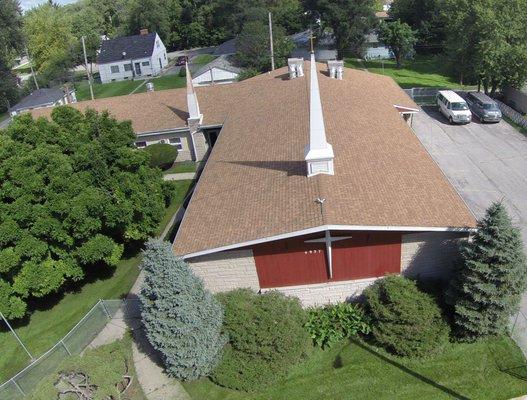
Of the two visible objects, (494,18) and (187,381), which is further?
(494,18)

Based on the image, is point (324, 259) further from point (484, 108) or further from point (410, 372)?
point (484, 108)

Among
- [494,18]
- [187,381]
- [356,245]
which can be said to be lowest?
[187,381]

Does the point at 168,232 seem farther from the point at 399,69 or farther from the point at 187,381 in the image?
the point at 399,69

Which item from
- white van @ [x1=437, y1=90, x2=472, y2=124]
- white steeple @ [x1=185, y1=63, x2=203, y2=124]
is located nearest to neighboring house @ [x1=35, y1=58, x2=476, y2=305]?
white steeple @ [x1=185, y1=63, x2=203, y2=124]

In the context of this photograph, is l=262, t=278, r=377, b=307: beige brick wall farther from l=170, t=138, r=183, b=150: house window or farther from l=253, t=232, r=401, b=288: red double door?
l=170, t=138, r=183, b=150: house window

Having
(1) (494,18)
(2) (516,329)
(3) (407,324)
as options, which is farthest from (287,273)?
(1) (494,18)

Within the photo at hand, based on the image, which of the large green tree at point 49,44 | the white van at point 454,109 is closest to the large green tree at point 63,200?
the white van at point 454,109
